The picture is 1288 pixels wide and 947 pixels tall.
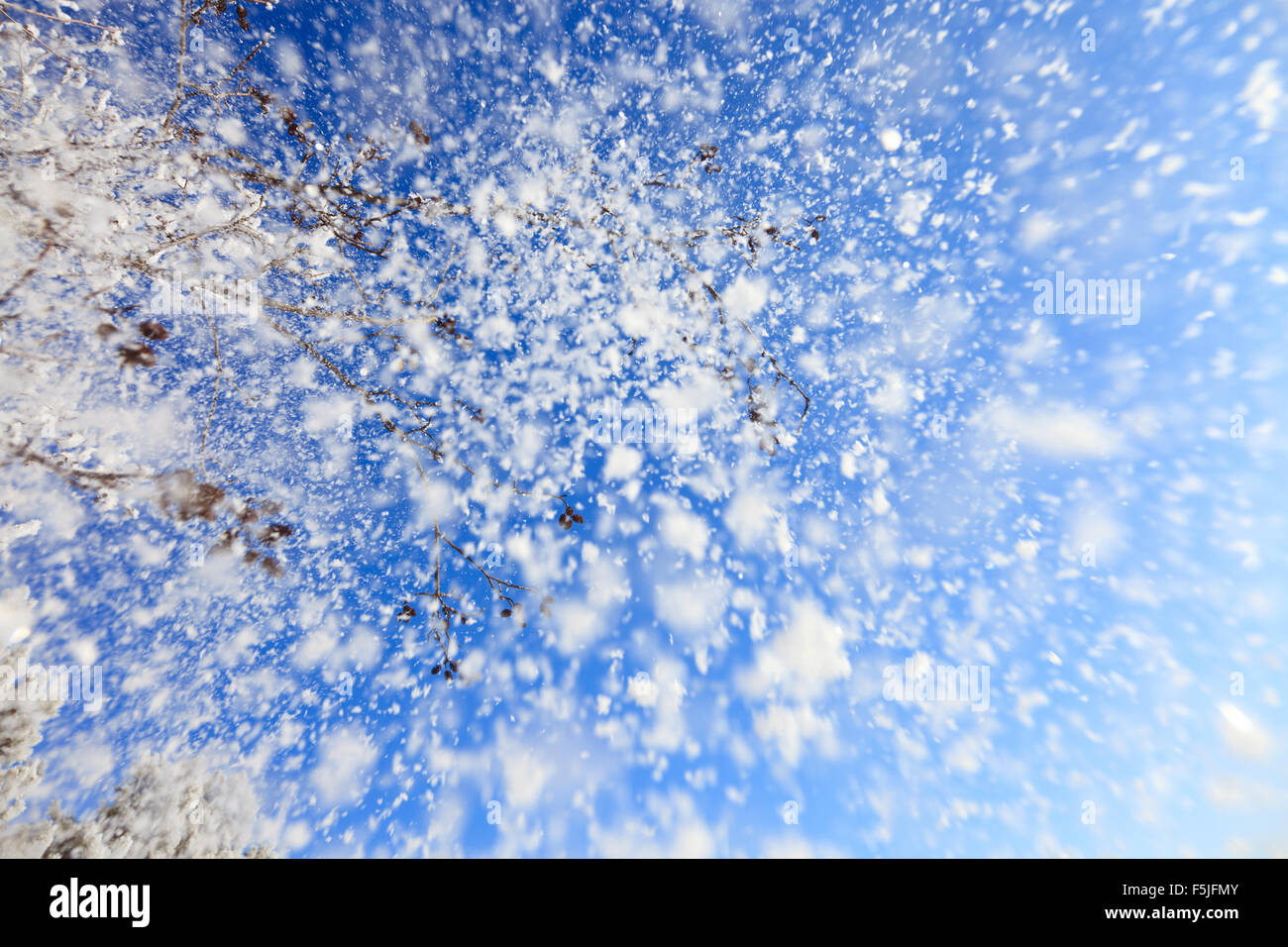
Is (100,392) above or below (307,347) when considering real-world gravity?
below

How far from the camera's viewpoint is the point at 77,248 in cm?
260
